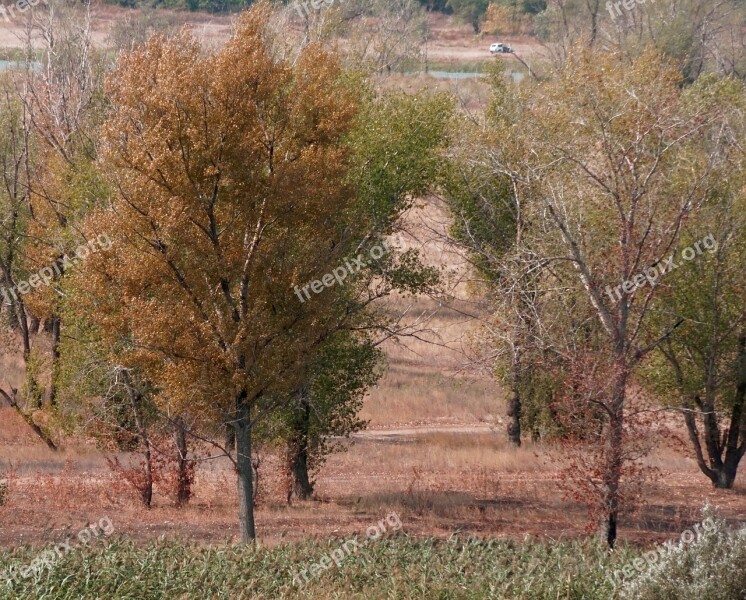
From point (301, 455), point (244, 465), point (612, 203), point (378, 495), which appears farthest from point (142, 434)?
point (612, 203)

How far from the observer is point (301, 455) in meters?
22.7

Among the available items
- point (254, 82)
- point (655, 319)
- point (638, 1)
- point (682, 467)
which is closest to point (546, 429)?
point (682, 467)

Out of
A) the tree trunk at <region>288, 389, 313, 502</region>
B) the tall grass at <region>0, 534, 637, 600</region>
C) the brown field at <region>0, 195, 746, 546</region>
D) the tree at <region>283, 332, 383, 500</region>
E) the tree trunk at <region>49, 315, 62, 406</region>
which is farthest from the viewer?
the tree trunk at <region>49, 315, 62, 406</region>

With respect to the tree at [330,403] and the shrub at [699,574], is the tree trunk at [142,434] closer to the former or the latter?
the tree at [330,403]

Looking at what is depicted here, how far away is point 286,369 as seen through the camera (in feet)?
53.8

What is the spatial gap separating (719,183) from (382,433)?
17502mm

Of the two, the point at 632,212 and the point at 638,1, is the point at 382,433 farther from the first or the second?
the point at 638,1

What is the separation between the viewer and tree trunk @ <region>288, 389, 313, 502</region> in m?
21.8

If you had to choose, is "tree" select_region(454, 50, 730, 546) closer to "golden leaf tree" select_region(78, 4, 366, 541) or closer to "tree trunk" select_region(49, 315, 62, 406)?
"golden leaf tree" select_region(78, 4, 366, 541)

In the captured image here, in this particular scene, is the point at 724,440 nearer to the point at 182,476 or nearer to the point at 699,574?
the point at 182,476

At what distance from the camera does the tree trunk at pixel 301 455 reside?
21797mm

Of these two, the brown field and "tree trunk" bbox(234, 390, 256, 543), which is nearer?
"tree trunk" bbox(234, 390, 256, 543)

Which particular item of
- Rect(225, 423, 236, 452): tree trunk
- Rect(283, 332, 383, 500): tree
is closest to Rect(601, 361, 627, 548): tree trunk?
Rect(283, 332, 383, 500): tree

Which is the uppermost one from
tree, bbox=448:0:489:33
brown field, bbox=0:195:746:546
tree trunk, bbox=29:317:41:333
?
tree, bbox=448:0:489:33
